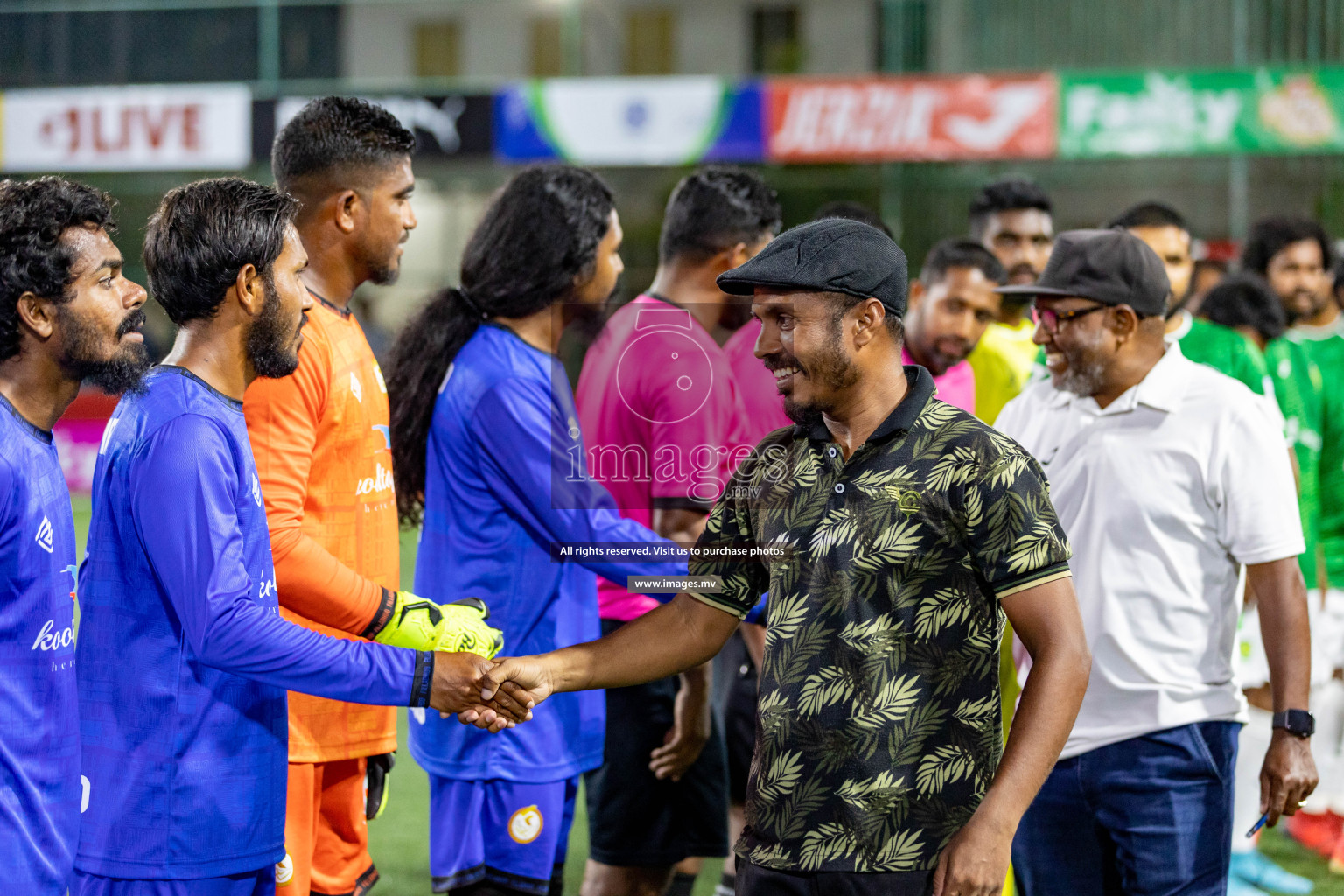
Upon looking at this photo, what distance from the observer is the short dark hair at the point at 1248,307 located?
5.64m

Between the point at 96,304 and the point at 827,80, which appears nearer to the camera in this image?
the point at 96,304

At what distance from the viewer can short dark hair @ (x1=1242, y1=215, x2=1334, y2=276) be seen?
6184 millimetres

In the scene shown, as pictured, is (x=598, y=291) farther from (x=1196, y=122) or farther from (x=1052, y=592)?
(x=1196, y=122)

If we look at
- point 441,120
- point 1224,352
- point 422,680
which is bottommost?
point 422,680

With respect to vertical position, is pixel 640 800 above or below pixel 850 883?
below

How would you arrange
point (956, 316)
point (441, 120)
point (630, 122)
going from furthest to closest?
point (441, 120), point (630, 122), point (956, 316)

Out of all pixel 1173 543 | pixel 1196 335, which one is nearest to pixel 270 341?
pixel 1173 543

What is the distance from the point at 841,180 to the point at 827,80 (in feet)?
4.59

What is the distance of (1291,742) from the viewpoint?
297cm

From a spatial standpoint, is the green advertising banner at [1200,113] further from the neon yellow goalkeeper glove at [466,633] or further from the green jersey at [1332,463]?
the neon yellow goalkeeper glove at [466,633]

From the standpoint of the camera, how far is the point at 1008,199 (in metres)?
6.05

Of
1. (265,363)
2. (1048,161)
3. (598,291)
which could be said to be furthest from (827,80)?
(265,363)

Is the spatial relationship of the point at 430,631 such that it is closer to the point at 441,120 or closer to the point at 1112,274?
the point at 1112,274

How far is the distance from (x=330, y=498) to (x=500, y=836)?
899mm
